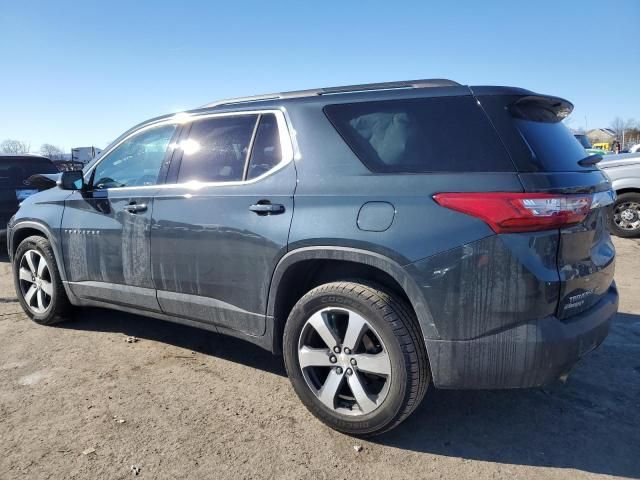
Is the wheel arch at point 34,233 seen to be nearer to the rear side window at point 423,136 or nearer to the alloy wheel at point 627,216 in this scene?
the rear side window at point 423,136

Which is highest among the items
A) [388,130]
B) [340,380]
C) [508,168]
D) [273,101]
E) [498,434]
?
[273,101]

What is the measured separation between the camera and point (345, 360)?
2.62 meters

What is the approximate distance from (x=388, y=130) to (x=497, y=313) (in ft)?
3.65

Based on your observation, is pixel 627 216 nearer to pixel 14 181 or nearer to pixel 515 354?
pixel 515 354

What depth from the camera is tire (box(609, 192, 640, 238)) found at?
27.3 feet

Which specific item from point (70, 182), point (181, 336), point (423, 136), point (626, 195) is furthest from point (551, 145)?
point (626, 195)

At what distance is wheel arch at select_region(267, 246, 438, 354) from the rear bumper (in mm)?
155

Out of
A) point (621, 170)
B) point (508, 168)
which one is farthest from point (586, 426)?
point (621, 170)

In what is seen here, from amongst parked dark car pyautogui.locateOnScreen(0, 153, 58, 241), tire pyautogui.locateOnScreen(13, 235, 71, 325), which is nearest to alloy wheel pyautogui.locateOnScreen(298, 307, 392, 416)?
tire pyautogui.locateOnScreen(13, 235, 71, 325)

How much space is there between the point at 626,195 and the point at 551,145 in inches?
280

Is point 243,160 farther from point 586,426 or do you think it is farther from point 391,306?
point 586,426

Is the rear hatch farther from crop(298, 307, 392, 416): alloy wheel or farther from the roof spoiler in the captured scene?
crop(298, 307, 392, 416): alloy wheel

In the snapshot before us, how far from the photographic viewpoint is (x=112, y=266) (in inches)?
148

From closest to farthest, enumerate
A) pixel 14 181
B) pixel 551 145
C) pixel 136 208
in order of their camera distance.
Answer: pixel 551 145, pixel 136 208, pixel 14 181
